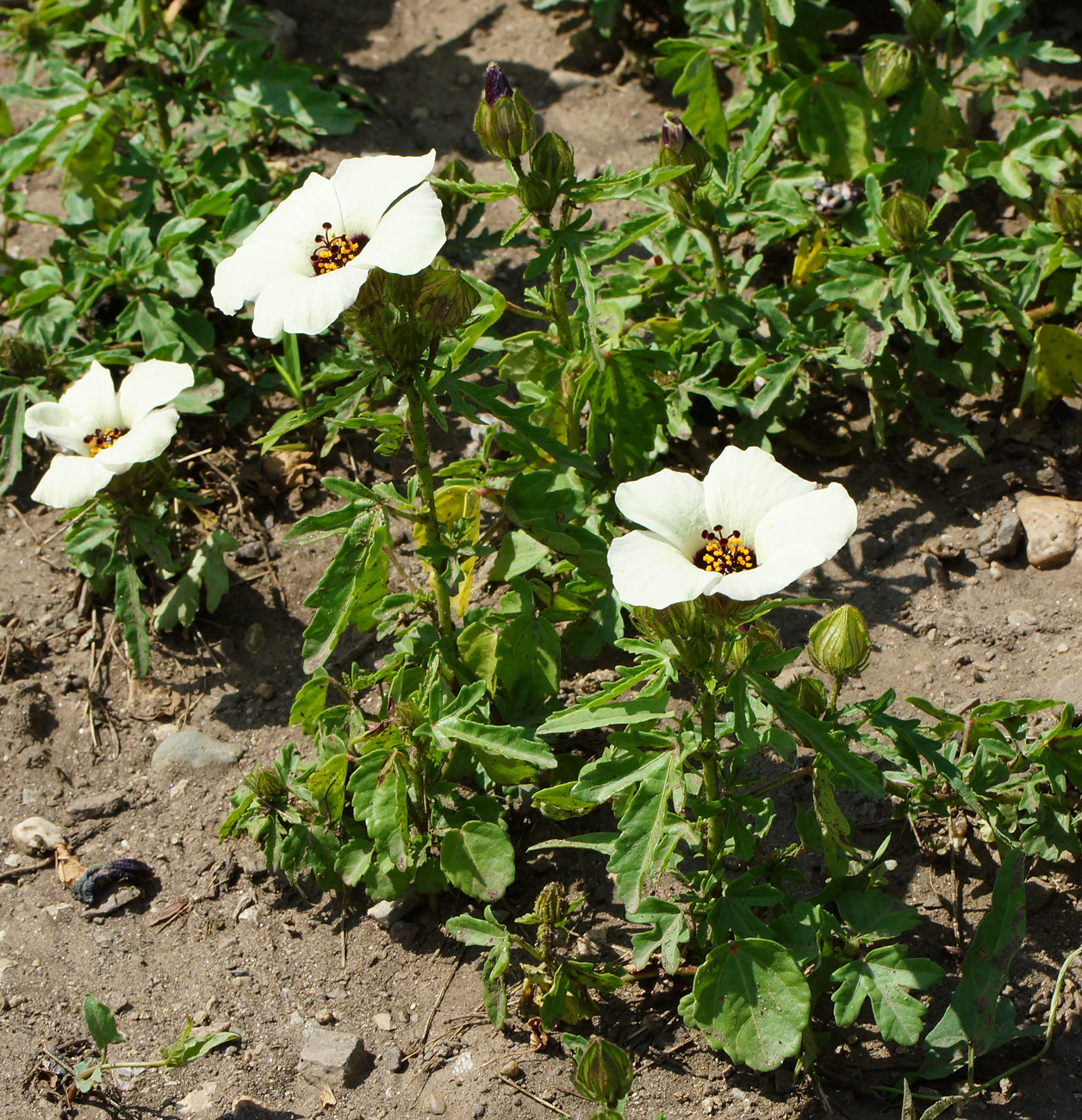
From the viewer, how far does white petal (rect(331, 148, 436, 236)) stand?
274cm

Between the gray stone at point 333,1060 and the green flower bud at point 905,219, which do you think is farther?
the green flower bud at point 905,219

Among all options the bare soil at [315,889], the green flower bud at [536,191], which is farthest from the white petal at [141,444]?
the green flower bud at [536,191]

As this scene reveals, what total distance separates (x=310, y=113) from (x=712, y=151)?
5.08 ft

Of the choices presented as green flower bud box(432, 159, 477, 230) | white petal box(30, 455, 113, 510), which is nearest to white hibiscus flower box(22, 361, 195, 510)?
white petal box(30, 455, 113, 510)

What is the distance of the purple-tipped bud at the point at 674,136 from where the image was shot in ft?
11.6

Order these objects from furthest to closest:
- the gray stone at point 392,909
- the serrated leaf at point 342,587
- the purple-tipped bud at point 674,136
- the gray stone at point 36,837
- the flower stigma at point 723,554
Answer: the purple-tipped bud at point 674,136 → the gray stone at point 36,837 → the gray stone at point 392,909 → the serrated leaf at point 342,587 → the flower stigma at point 723,554

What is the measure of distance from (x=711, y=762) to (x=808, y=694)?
12.2 inches

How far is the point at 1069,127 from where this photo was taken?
A: 4133 millimetres

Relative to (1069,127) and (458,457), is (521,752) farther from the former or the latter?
(1069,127)

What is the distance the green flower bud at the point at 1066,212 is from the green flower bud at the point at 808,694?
192 centimetres

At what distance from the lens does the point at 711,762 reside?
8.84ft

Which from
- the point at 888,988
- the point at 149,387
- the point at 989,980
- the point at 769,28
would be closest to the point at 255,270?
the point at 149,387

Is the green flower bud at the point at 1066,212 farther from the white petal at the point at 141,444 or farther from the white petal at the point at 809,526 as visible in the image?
the white petal at the point at 141,444

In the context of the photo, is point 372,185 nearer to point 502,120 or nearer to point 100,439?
point 502,120
